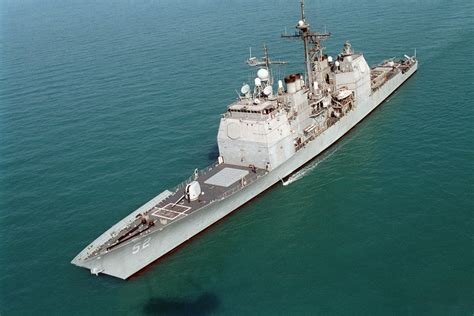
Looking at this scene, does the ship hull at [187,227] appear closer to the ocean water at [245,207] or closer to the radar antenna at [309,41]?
the ocean water at [245,207]

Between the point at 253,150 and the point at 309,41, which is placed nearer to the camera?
the point at 253,150

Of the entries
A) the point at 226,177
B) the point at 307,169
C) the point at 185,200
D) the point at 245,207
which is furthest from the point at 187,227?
the point at 307,169

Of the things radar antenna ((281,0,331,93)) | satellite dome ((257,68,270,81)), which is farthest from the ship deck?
radar antenna ((281,0,331,93))

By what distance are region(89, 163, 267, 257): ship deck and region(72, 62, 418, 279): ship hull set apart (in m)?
0.48

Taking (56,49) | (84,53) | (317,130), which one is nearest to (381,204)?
(317,130)

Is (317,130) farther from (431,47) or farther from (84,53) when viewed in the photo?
(84,53)

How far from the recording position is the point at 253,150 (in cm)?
3600

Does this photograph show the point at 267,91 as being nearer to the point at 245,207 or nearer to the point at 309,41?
the point at 245,207

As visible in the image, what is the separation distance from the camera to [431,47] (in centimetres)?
6450

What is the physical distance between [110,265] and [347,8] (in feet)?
274

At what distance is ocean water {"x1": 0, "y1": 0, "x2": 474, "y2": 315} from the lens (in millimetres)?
25266

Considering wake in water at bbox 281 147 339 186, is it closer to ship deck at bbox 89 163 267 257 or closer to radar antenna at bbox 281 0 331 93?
ship deck at bbox 89 163 267 257

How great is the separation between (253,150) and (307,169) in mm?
6262

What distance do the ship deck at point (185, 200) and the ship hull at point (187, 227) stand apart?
482 mm
